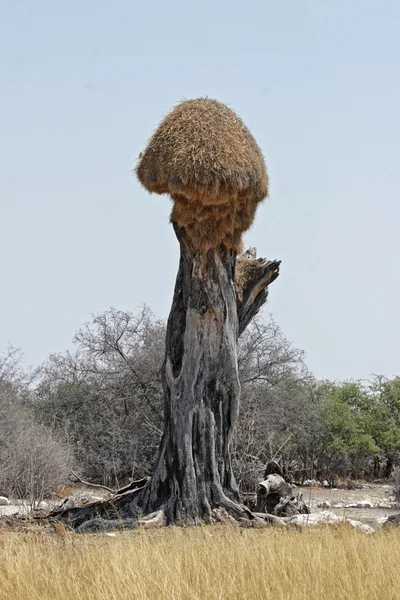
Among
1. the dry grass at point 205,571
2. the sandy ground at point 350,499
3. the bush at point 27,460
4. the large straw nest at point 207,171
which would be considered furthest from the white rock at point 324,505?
the dry grass at point 205,571

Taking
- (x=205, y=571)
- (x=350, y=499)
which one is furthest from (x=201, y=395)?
(x=350, y=499)

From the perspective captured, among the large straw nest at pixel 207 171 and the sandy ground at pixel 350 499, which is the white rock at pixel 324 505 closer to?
the sandy ground at pixel 350 499

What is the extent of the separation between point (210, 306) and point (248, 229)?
1.17 meters

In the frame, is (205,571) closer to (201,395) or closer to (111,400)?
(201,395)

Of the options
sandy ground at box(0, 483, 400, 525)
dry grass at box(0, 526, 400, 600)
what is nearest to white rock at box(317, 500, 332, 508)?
sandy ground at box(0, 483, 400, 525)

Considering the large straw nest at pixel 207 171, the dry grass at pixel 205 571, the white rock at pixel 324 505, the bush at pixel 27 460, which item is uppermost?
the large straw nest at pixel 207 171

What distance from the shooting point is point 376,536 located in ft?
27.9

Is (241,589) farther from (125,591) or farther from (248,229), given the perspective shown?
(248,229)

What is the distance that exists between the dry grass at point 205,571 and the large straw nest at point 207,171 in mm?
4740

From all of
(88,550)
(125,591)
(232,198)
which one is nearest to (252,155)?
(232,198)

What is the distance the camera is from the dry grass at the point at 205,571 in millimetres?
6156

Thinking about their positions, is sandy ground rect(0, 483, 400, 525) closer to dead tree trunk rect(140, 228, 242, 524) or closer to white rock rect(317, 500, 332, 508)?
white rock rect(317, 500, 332, 508)

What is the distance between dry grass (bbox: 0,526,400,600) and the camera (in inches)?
242

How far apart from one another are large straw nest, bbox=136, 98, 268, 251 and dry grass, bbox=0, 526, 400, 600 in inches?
187
